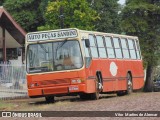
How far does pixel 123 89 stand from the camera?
25.2 m

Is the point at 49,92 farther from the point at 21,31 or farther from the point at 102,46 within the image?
the point at 21,31

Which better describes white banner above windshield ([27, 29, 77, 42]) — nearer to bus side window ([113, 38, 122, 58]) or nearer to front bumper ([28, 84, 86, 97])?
front bumper ([28, 84, 86, 97])

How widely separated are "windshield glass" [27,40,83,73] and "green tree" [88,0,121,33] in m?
29.9

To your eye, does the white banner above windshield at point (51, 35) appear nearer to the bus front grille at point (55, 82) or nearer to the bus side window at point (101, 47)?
the bus front grille at point (55, 82)

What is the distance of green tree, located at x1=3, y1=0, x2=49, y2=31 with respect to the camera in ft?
180

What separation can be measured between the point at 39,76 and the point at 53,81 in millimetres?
576

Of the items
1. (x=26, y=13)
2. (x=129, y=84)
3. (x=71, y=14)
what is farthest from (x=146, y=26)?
(x=129, y=84)

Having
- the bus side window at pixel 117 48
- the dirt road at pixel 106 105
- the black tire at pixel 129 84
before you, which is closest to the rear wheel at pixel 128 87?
the black tire at pixel 129 84

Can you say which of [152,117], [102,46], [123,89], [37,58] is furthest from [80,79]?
[152,117]

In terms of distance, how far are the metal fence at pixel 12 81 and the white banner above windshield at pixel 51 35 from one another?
782 cm

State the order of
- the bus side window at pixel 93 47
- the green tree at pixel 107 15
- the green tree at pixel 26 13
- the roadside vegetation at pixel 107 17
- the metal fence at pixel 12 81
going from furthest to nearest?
1. the green tree at pixel 26 13
2. the green tree at pixel 107 15
3. the roadside vegetation at pixel 107 17
4. the metal fence at pixel 12 81
5. the bus side window at pixel 93 47

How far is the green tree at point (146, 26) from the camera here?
153 ft

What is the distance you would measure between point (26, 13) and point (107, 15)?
9259 mm

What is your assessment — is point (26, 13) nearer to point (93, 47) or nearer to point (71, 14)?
point (71, 14)
